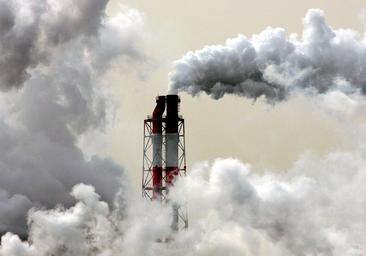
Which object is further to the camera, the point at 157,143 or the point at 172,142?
the point at 157,143

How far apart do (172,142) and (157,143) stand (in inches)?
82.2

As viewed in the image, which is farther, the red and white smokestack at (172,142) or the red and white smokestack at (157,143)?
the red and white smokestack at (157,143)

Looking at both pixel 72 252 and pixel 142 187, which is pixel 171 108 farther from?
pixel 72 252

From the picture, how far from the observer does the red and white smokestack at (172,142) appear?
187m

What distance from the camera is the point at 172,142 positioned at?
187m

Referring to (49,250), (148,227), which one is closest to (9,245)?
(49,250)

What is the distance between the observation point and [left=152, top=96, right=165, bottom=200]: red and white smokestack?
18725cm

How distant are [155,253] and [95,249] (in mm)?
8336

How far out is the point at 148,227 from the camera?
184 meters

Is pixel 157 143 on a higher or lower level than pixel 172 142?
higher

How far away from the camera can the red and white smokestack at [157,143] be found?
7372 inches

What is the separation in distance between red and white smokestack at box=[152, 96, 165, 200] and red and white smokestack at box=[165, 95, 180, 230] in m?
0.90

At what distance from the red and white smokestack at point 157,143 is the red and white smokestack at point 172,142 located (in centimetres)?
90

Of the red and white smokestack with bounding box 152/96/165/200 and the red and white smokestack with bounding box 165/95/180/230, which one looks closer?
the red and white smokestack with bounding box 165/95/180/230
